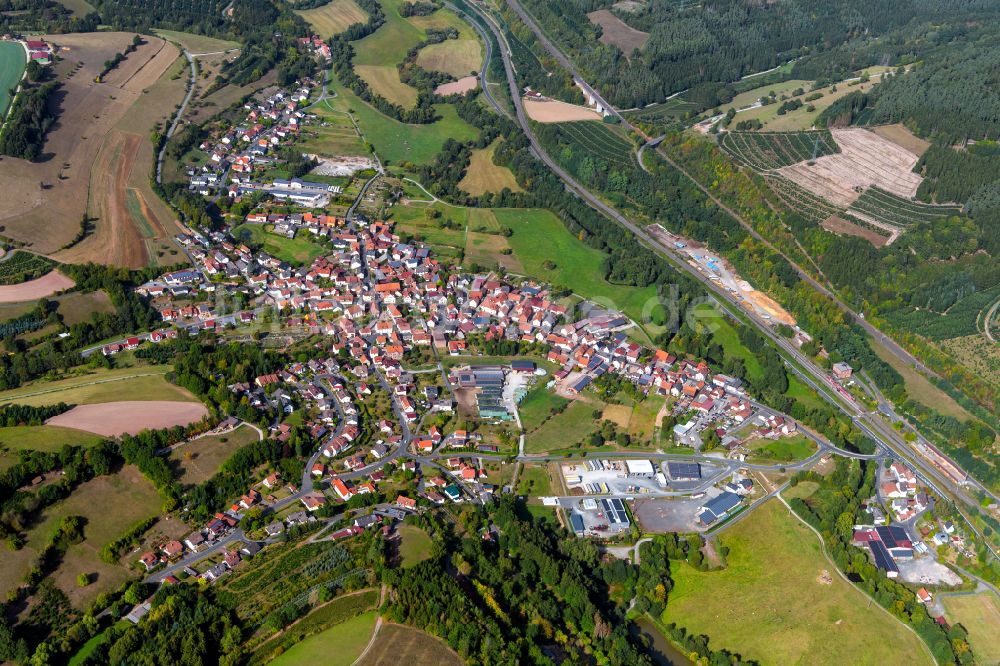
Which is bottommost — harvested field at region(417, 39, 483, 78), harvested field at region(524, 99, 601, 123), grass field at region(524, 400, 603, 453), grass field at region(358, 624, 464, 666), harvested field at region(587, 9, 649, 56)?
grass field at region(524, 400, 603, 453)

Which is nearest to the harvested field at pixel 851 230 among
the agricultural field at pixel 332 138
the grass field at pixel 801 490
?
the grass field at pixel 801 490

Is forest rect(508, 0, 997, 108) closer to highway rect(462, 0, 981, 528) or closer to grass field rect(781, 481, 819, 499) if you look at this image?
highway rect(462, 0, 981, 528)

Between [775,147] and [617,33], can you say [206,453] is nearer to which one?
[775,147]

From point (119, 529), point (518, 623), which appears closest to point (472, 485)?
point (518, 623)

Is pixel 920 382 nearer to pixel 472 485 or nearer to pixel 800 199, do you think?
pixel 800 199

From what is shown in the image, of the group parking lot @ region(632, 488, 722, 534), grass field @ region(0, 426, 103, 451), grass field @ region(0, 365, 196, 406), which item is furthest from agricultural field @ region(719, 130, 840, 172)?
grass field @ region(0, 426, 103, 451)

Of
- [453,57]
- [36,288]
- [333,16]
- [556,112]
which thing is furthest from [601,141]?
[36,288]
